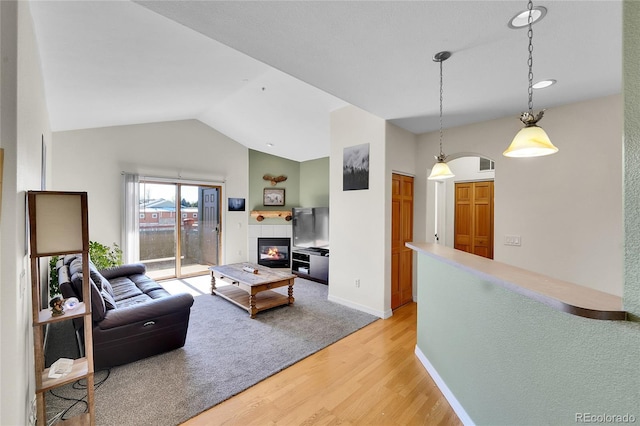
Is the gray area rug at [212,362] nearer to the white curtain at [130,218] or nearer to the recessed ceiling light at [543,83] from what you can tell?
the white curtain at [130,218]

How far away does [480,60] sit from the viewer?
6.59ft

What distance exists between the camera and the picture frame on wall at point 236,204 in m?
6.24

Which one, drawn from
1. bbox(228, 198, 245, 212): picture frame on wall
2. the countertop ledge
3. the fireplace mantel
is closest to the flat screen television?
the fireplace mantel

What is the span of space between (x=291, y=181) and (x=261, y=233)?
1597 mm

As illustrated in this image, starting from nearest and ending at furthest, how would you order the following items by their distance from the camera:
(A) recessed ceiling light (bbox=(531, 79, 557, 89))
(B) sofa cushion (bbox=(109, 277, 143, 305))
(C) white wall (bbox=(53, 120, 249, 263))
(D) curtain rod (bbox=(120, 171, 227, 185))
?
1. (A) recessed ceiling light (bbox=(531, 79, 557, 89))
2. (B) sofa cushion (bbox=(109, 277, 143, 305))
3. (C) white wall (bbox=(53, 120, 249, 263))
4. (D) curtain rod (bbox=(120, 171, 227, 185))

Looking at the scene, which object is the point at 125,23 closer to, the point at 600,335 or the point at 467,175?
the point at 600,335

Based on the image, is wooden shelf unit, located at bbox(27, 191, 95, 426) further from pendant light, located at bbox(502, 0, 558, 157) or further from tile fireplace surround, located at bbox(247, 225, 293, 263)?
tile fireplace surround, located at bbox(247, 225, 293, 263)

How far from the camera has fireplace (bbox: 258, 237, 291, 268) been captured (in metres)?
6.44

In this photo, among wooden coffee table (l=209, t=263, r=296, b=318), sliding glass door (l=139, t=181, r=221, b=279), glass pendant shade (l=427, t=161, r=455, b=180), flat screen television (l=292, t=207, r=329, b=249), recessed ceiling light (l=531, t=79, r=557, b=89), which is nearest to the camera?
recessed ceiling light (l=531, t=79, r=557, b=89)

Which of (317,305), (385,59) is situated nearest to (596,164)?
(385,59)

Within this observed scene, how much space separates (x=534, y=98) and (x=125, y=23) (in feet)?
12.3

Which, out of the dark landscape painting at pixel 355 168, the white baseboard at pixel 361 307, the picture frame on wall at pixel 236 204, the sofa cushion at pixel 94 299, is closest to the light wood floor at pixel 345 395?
the white baseboard at pixel 361 307

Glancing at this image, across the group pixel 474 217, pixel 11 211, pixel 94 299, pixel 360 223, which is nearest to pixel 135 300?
pixel 94 299

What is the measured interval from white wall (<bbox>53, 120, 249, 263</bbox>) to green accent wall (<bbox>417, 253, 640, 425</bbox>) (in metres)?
5.16
